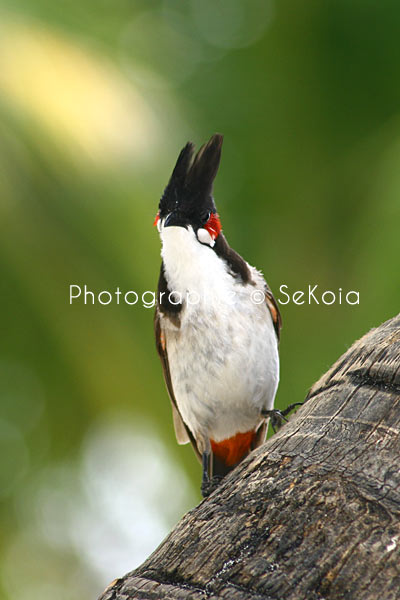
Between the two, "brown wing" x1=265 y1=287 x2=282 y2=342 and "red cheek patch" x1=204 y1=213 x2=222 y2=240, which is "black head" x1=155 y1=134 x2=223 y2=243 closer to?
"red cheek patch" x1=204 y1=213 x2=222 y2=240

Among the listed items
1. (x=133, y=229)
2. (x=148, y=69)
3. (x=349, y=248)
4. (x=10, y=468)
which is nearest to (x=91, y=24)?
(x=148, y=69)

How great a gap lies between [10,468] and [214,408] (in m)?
2.24

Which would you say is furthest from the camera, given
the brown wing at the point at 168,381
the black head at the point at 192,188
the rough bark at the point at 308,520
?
the brown wing at the point at 168,381

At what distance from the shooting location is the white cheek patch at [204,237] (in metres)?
2.44

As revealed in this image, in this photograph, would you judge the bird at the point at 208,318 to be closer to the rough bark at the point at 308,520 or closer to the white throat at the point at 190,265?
the white throat at the point at 190,265

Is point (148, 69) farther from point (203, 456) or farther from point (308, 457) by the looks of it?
point (308, 457)

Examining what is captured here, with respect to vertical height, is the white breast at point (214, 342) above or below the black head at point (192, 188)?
below

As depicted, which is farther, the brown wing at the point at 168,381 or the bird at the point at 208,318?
the brown wing at the point at 168,381

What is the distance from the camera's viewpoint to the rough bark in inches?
48.9

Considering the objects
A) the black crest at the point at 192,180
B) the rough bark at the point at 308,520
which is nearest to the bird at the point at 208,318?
the black crest at the point at 192,180

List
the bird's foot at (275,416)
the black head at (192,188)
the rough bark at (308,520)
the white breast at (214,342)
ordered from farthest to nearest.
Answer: the bird's foot at (275,416)
the white breast at (214,342)
the black head at (192,188)
the rough bark at (308,520)

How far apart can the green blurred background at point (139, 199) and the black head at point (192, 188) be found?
3.93ft

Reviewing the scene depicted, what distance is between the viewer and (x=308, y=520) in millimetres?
1342

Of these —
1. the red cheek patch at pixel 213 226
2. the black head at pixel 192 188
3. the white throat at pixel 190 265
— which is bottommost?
the white throat at pixel 190 265
